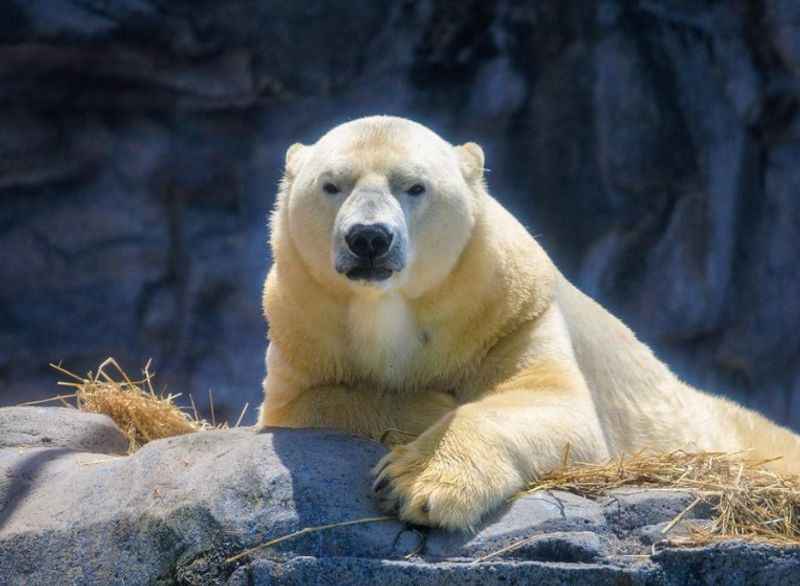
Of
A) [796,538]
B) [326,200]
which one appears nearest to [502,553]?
[796,538]

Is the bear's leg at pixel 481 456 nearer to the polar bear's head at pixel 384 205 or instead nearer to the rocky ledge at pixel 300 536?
the rocky ledge at pixel 300 536

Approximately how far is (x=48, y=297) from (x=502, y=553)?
541 centimetres

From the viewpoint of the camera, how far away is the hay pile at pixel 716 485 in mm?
2969

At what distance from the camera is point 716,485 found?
10.2 ft

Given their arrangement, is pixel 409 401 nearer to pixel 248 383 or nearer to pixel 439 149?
pixel 439 149

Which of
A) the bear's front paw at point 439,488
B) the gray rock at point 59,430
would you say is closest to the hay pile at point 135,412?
the gray rock at point 59,430

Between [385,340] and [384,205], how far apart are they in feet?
1.51

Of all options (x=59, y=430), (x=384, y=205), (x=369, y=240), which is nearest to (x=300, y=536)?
(x=369, y=240)

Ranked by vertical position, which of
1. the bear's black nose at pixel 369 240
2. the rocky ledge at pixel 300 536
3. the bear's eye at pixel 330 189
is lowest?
the rocky ledge at pixel 300 536

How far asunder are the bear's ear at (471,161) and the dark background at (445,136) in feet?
12.0

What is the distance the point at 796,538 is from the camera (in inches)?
116

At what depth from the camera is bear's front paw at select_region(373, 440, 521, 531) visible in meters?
2.90

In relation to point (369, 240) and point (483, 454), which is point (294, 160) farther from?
point (483, 454)

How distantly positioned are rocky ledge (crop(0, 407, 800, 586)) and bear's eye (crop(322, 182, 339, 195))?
2.26 ft
